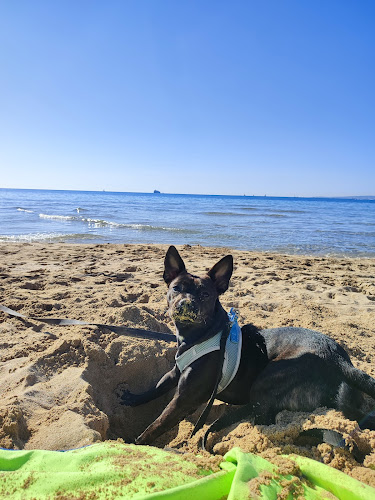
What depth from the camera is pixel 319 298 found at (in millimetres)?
6082

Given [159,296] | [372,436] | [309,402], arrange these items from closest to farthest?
1. [372,436]
2. [309,402]
3. [159,296]

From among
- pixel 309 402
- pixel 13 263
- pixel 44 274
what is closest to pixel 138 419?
pixel 309 402

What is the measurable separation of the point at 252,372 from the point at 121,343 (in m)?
1.59

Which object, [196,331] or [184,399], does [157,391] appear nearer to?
[184,399]

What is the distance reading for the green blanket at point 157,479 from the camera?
1.60 metres

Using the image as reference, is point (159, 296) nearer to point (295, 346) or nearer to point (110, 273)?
point (110, 273)

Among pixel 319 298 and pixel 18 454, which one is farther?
pixel 319 298

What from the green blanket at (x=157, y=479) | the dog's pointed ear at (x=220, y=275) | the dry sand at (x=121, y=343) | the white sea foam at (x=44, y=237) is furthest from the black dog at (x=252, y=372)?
the white sea foam at (x=44, y=237)

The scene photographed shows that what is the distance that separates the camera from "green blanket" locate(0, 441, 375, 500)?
160 cm

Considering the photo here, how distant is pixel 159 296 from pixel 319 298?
2675mm

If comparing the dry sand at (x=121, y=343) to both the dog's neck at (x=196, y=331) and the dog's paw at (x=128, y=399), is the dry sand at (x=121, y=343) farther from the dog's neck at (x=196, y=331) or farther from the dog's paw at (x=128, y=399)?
the dog's neck at (x=196, y=331)

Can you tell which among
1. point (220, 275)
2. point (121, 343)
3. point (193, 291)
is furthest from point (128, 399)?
point (220, 275)

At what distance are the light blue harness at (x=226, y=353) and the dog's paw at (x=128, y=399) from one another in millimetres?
691

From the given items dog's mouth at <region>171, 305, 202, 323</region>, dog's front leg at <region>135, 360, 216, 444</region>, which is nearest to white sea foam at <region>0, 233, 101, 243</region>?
dog's mouth at <region>171, 305, 202, 323</region>
